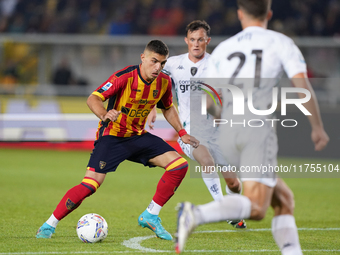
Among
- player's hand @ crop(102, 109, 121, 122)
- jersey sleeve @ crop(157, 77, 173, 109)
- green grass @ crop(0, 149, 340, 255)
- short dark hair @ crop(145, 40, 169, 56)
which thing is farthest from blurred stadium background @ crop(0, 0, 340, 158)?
player's hand @ crop(102, 109, 121, 122)

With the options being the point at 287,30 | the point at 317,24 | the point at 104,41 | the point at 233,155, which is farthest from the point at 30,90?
the point at 233,155

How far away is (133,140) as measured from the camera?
18.2 feet

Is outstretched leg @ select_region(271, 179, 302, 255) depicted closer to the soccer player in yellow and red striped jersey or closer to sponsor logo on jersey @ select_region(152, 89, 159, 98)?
the soccer player in yellow and red striped jersey

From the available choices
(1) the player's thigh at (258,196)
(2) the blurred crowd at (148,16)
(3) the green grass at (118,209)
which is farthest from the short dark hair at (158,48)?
(2) the blurred crowd at (148,16)

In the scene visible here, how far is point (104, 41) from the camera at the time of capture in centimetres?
1741

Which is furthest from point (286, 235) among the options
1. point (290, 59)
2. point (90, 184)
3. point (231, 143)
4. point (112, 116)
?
point (90, 184)

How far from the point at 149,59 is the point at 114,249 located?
1976mm

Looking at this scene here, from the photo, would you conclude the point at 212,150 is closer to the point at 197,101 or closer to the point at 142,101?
the point at 197,101

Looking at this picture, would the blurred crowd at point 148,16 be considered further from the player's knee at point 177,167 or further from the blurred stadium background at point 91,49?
the player's knee at point 177,167

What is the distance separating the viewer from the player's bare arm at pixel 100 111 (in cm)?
456

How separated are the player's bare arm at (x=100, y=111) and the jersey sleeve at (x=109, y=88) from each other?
2.9 inches

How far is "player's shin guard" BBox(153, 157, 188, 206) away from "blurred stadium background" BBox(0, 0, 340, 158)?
30.6 feet

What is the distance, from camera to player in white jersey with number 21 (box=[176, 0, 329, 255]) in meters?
3.53

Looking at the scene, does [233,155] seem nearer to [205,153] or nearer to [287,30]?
[205,153]
